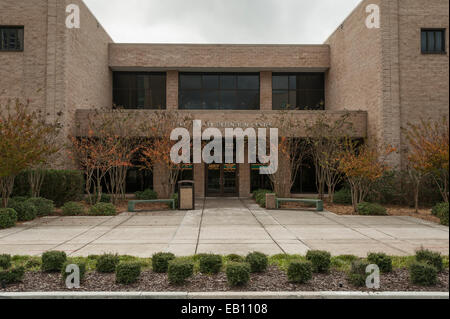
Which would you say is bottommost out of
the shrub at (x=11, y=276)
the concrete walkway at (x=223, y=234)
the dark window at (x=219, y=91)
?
the concrete walkway at (x=223, y=234)

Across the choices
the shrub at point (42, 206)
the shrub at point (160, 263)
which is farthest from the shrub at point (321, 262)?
the shrub at point (42, 206)

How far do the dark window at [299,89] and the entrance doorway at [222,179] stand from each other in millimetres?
6084

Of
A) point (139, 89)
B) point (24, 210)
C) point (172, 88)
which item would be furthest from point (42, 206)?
point (172, 88)

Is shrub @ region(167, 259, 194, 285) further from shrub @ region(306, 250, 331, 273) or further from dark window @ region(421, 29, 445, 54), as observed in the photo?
dark window @ region(421, 29, 445, 54)

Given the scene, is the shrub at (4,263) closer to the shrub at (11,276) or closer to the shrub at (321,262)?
the shrub at (11,276)

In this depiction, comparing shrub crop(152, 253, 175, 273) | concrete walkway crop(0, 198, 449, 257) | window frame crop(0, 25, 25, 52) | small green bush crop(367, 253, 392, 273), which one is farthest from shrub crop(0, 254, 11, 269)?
window frame crop(0, 25, 25, 52)

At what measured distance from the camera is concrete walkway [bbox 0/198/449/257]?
7.36 m

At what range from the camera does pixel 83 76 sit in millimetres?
18500

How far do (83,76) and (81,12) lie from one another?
3.48 m

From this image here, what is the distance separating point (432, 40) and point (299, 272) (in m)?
Answer: 17.4

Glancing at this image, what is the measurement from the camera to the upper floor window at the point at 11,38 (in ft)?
55.6

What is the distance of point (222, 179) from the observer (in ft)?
70.0

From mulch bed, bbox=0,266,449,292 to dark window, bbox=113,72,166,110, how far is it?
18.8m

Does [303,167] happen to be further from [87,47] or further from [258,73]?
[87,47]
